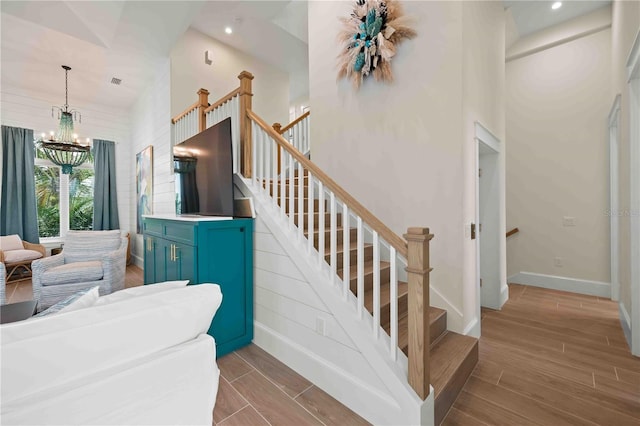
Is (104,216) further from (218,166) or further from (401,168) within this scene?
(401,168)

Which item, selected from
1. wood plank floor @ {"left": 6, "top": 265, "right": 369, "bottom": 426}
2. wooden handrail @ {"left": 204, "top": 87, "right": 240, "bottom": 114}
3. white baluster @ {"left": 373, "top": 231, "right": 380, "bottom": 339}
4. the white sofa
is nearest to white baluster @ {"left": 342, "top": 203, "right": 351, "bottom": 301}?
white baluster @ {"left": 373, "top": 231, "right": 380, "bottom": 339}

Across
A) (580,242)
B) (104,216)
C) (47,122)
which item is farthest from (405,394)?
(47,122)

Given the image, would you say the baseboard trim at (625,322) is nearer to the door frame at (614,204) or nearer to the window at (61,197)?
the door frame at (614,204)

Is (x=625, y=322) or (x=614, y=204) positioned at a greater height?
(x=614, y=204)

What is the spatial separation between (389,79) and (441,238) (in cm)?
160

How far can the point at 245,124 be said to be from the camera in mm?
2758

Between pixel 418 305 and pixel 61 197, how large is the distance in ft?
24.6

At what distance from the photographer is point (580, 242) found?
3971mm

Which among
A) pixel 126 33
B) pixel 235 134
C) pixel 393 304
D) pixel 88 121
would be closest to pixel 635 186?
pixel 393 304

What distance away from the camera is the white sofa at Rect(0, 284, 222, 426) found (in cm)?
81

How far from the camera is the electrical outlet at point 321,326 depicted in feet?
6.49

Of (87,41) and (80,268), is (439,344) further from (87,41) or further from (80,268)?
(87,41)

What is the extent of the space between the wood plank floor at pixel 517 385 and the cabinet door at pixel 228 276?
0.22 metres

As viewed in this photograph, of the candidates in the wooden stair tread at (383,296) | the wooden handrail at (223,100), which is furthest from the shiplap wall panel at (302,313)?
the wooden handrail at (223,100)
